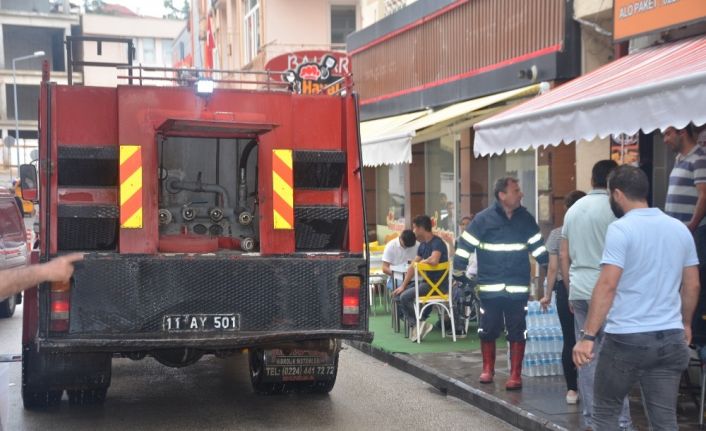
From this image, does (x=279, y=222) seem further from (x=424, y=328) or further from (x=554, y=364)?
(x=424, y=328)

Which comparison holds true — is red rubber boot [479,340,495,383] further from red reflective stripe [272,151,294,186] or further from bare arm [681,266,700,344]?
bare arm [681,266,700,344]

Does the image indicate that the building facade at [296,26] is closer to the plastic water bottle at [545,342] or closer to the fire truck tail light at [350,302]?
the plastic water bottle at [545,342]

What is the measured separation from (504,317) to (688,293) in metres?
3.67

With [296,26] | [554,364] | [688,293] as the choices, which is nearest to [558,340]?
[554,364]

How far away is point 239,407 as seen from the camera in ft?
28.8

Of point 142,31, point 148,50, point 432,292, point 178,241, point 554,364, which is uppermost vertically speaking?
point 142,31

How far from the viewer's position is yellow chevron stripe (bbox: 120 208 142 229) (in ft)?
25.0

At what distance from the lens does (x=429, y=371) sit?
9953mm

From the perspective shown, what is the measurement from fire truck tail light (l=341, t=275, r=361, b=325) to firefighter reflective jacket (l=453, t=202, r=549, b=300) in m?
1.69

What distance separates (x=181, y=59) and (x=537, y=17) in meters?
35.6

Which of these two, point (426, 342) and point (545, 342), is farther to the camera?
point (426, 342)

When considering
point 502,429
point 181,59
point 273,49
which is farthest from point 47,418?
point 181,59

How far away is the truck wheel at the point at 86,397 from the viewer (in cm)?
872

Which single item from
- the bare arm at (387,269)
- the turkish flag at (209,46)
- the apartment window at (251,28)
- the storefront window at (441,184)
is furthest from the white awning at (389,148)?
the turkish flag at (209,46)
